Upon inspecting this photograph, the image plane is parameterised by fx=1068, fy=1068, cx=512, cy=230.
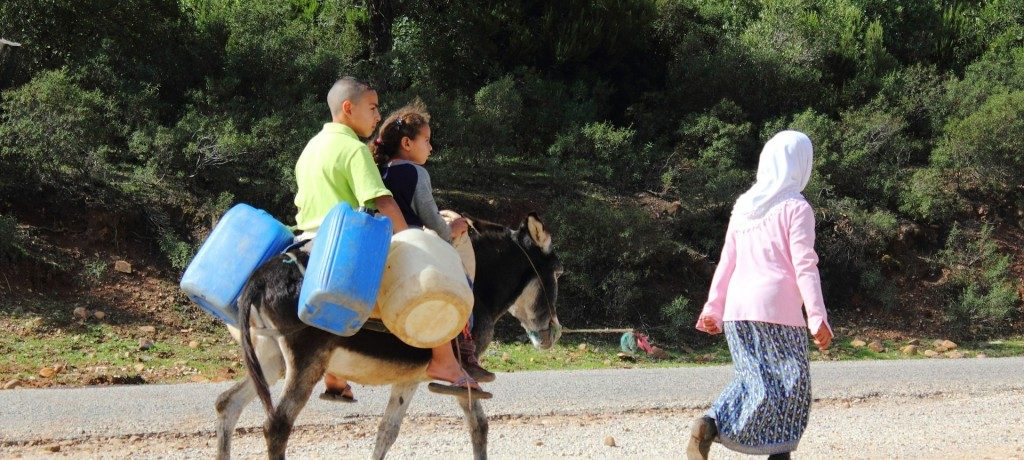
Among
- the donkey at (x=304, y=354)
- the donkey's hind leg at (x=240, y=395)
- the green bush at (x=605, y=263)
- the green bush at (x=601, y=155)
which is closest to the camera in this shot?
the donkey at (x=304, y=354)

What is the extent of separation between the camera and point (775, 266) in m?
6.14

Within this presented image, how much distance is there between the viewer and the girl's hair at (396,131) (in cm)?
698

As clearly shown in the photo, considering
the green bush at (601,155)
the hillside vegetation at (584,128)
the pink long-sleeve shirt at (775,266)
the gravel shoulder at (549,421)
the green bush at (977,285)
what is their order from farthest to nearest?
the green bush at (601,155) < the green bush at (977,285) < the hillside vegetation at (584,128) < the gravel shoulder at (549,421) < the pink long-sleeve shirt at (775,266)

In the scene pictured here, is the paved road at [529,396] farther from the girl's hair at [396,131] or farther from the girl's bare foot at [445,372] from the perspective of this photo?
the girl's hair at [396,131]

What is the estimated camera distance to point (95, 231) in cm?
1524

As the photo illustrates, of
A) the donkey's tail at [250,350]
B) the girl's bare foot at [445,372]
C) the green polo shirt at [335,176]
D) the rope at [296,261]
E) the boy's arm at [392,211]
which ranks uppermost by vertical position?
the green polo shirt at [335,176]

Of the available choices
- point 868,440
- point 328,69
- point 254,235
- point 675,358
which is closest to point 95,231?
point 328,69

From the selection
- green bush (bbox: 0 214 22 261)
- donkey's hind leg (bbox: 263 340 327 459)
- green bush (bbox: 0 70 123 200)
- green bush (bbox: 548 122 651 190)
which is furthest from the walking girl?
green bush (bbox: 548 122 651 190)

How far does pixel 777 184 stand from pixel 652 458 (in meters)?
2.67

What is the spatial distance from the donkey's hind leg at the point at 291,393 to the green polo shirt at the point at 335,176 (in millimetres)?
766

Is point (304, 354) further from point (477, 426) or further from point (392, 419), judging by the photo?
point (477, 426)

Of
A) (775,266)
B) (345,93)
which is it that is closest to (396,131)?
(345,93)

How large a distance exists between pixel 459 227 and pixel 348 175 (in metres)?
1.02

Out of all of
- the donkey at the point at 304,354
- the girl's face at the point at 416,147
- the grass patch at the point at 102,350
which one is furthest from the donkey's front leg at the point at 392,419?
the grass patch at the point at 102,350
